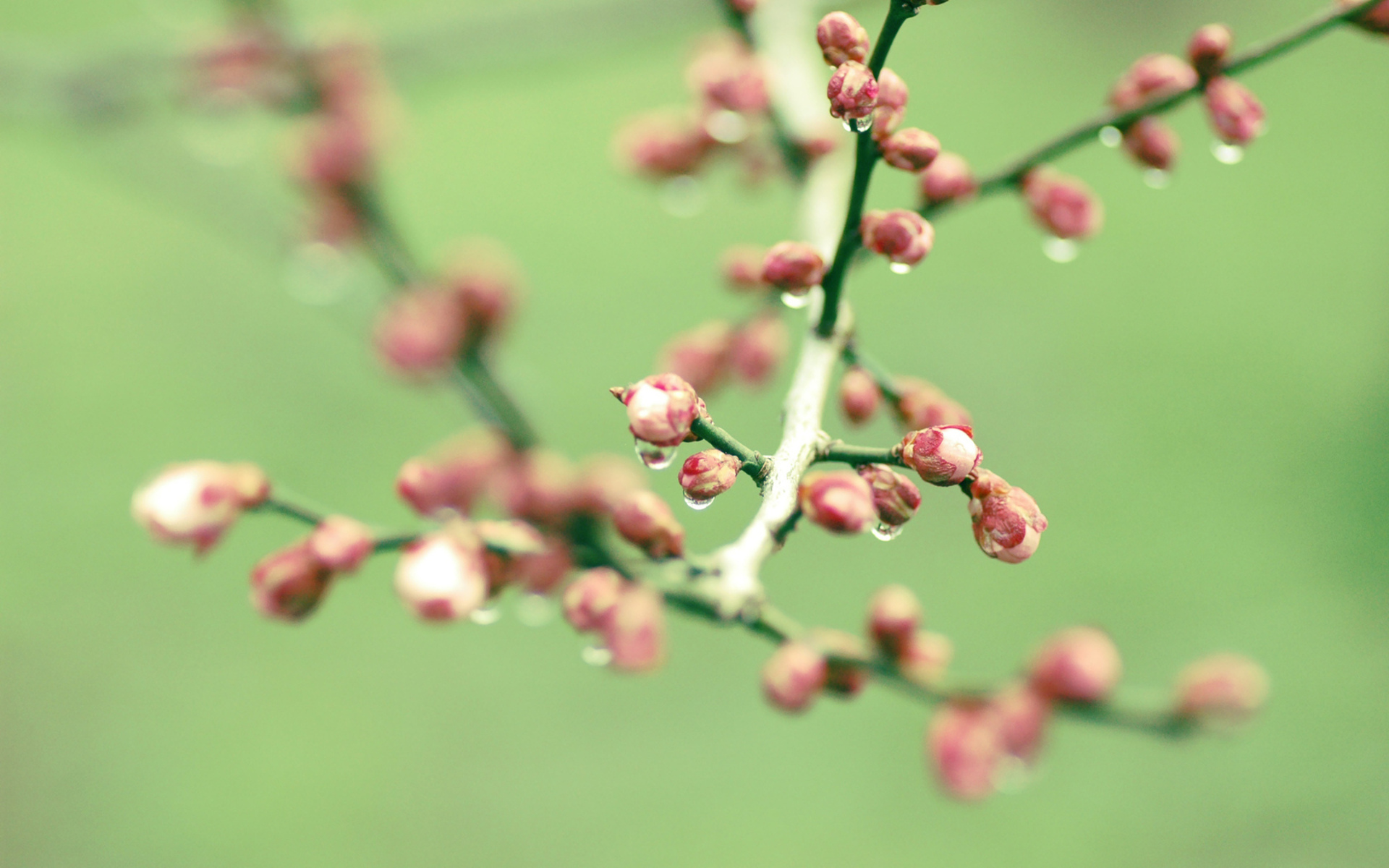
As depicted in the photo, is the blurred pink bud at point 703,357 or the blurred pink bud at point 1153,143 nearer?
the blurred pink bud at point 1153,143

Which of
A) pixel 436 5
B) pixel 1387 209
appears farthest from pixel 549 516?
pixel 436 5

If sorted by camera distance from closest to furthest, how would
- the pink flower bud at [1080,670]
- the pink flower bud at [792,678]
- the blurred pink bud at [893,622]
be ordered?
the pink flower bud at [792,678] < the blurred pink bud at [893,622] < the pink flower bud at [1080,670]

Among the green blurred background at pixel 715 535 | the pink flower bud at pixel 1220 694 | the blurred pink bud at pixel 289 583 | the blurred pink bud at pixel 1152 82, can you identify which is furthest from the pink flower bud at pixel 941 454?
the green blurred background at pixel 715 535

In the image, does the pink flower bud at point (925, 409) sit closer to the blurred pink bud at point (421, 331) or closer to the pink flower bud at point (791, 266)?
the pink flower bud at point (791, 266)

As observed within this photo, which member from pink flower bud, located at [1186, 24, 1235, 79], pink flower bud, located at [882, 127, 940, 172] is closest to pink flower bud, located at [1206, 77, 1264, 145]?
pink flower bud, located at [1186, 24, 1235, 79]

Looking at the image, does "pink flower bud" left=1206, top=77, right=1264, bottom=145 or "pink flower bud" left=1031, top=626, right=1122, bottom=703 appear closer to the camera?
"pink flower bud" left=1206, top=77, right=1264, bottom=145

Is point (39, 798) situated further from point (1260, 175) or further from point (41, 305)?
point (1260, 175)

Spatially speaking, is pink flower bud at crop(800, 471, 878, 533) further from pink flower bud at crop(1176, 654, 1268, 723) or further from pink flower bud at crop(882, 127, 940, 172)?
pink flower bud at crop(1176, 654, 1268, 723)
